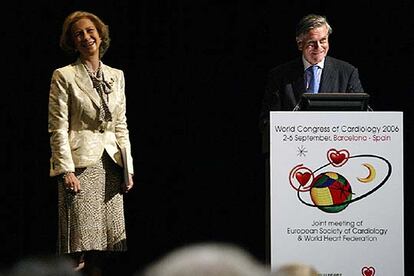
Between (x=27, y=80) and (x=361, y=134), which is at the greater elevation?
(x=27, y=80)

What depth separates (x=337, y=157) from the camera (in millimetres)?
3256

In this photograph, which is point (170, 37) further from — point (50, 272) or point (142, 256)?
point (50, 272)

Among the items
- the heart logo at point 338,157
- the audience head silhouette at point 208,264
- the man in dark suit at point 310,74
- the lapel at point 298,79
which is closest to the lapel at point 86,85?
the man in dark suit at point 310,74

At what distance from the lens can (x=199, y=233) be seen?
5207 mm

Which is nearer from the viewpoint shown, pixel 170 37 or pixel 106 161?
pixel 106 161

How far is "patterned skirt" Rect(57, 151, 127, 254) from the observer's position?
3.79 metres

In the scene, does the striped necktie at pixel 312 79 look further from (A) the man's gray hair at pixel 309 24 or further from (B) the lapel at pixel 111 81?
(B) the lapel at pixel 111 81

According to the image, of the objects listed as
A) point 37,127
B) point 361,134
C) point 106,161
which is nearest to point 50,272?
point 361,134

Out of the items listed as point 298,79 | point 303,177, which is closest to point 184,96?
point 298,79

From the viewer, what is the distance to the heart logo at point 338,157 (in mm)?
3250

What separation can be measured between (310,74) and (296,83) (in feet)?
0.27

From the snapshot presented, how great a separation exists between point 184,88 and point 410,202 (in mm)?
1554

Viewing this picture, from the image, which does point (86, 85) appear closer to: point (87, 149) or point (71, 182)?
point (87, 149)

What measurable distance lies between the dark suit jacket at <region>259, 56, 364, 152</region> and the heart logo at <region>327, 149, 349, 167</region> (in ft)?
2.51
